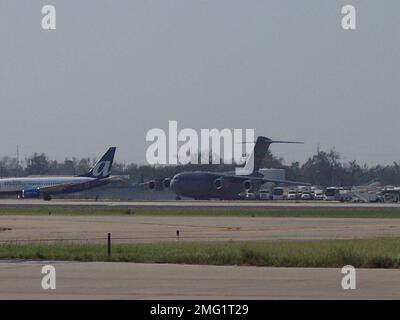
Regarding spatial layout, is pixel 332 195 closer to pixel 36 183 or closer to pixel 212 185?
pixel 212 185

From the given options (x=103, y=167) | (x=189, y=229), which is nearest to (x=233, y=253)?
(x=189, y=229)

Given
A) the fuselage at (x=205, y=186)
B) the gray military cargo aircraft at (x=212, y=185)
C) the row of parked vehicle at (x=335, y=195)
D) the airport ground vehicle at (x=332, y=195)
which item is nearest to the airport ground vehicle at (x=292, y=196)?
the row of parked vehicle at (x=335, y=195)

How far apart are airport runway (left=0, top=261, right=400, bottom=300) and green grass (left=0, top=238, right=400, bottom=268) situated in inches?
63.5

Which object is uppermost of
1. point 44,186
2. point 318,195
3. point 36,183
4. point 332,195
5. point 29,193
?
point 36,183

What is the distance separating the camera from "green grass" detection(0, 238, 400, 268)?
34.1 meters

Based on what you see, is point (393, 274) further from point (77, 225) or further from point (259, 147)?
point (259, 147)

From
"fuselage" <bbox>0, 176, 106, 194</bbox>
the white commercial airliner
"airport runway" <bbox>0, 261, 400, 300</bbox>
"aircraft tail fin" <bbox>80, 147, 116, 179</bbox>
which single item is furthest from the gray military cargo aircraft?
"airport runway" <bbox>0, 261, 400, 300</bbox>

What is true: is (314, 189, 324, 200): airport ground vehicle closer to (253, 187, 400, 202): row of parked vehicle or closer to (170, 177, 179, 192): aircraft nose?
(253, 187, 400, 202): row of parked vehicle

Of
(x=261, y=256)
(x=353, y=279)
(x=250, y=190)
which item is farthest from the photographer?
(x=250, y=190)

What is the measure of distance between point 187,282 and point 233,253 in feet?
28.7

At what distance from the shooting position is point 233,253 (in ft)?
120
